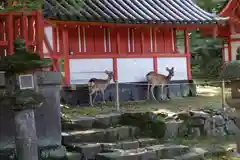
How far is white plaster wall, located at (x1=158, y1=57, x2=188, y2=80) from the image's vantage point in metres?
16.0

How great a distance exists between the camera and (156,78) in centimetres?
1501

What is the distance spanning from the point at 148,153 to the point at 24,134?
2.36 m

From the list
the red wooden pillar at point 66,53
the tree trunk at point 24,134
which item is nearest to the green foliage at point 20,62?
the tree trunk at point 24,134

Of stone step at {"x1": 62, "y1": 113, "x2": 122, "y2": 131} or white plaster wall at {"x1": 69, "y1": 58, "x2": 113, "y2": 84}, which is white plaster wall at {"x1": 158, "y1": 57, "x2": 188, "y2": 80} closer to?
white plaster wall at {"x1": 69, "y1": 58, "x2": 113, "y2": 84}

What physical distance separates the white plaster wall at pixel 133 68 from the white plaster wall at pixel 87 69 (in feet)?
1.52

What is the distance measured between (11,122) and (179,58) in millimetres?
9779

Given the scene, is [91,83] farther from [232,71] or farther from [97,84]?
[232,71]

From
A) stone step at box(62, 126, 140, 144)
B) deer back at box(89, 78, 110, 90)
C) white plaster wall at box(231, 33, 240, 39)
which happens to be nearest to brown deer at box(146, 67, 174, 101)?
deer back at box(89, 78, 110, 90)

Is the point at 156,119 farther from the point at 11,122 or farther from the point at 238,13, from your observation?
the point at 238,13

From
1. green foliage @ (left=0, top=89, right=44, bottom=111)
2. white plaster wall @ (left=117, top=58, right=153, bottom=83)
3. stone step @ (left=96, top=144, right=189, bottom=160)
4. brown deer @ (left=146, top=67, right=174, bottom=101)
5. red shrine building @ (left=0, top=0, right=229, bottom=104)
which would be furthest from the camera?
white plaster wall @ (left=117, top=58, right=153, bottom=83)

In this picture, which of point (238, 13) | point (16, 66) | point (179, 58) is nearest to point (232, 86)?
point (16, 66)

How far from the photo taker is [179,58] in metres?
16.5

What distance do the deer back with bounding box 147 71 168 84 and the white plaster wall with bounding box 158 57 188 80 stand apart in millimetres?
813

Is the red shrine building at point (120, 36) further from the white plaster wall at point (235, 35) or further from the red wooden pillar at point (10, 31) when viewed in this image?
the red wooden pillar at point (10, 31)
